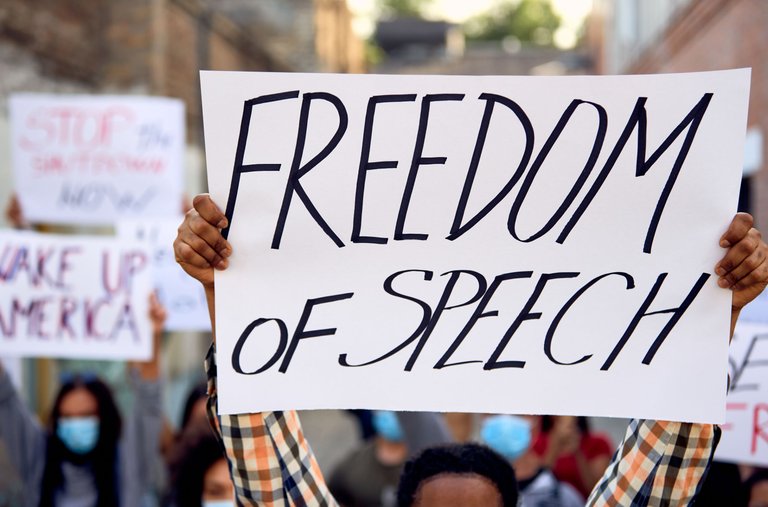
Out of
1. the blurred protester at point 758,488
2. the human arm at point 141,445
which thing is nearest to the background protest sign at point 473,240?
the blurred protester at point 758,488

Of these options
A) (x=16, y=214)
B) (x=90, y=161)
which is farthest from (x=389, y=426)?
(x=90, y=161)

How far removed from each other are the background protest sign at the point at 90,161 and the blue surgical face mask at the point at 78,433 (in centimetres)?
177

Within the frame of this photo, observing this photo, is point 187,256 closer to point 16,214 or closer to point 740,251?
point 740,251

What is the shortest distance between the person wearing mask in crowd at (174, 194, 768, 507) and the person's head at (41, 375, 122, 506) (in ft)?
6.39

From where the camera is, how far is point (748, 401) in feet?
9.16

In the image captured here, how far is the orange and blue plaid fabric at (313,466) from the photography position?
1866 millimetres

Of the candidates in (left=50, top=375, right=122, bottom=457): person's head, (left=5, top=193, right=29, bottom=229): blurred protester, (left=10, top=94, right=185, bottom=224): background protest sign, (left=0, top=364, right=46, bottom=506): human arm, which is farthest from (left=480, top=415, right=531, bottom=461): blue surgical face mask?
(left=5, top=193, right=29, bottom=229): blurred protester

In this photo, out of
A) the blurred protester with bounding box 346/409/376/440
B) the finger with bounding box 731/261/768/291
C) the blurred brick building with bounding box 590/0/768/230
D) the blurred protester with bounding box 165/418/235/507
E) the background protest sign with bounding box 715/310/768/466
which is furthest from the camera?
the blurred brick building with bounding box 590/0/768/230

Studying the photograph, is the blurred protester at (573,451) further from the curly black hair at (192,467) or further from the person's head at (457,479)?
the person's head at (457,479)

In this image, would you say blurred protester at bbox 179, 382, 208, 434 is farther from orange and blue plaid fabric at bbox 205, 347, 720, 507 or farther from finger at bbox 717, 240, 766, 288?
finger at bbox 717, 240, 766, 288

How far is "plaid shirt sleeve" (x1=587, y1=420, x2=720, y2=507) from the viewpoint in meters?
1.86

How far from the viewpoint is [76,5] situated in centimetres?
771

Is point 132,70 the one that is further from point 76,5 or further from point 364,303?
point 364,303

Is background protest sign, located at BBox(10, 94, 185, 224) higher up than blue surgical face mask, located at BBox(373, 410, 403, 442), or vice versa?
background protest sign, located at BBox(10, 94, 185, 224)
